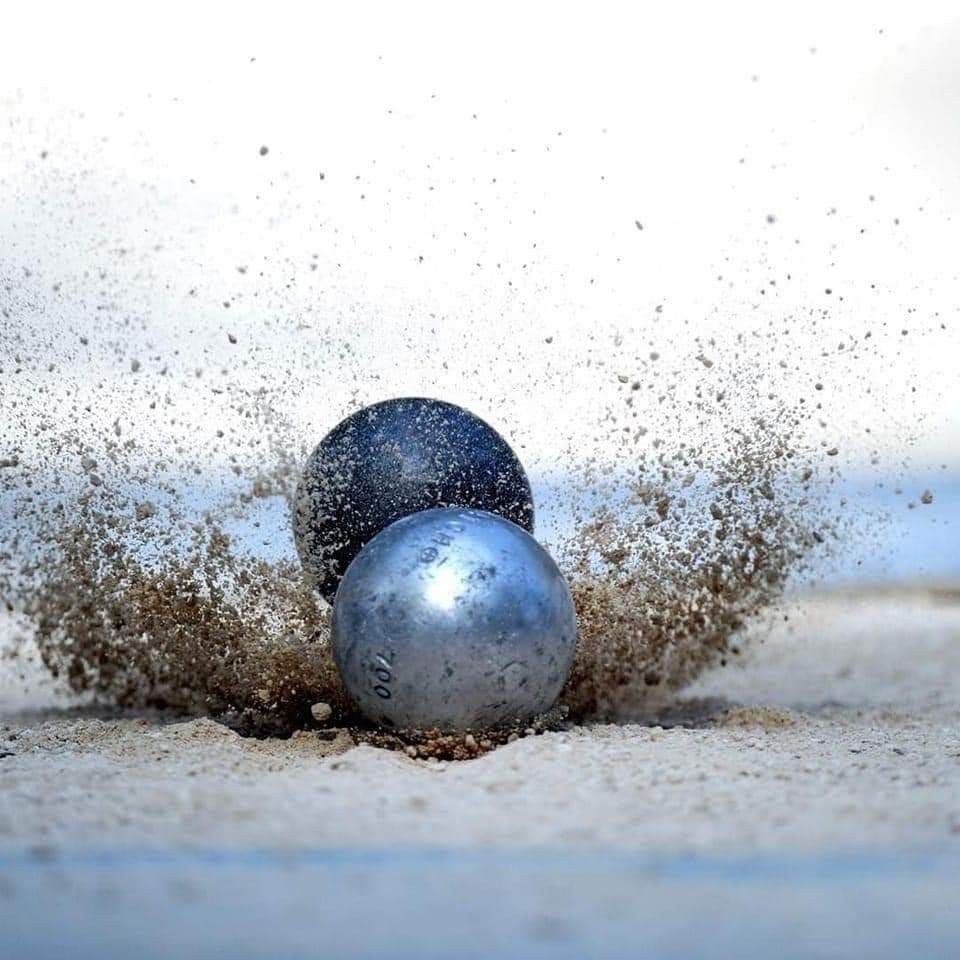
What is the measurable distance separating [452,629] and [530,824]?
64.1 inches

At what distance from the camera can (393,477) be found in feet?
26.6

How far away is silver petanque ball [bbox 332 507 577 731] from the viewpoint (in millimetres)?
6617

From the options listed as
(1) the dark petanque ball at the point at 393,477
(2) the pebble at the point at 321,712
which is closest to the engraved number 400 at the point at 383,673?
(2) the pebble at the point at 321,712

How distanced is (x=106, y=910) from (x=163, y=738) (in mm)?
3579

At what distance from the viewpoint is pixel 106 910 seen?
4.01 m

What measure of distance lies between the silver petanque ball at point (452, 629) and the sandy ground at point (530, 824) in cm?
29

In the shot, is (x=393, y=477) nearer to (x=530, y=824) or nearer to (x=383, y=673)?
(x=383, y=673)

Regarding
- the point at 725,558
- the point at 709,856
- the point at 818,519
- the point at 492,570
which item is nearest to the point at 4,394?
the point at 492,570

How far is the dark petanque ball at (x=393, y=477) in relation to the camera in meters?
8.09

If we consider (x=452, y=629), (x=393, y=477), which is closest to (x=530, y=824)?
(x=452, y=629)

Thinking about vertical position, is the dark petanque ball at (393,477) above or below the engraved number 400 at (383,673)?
above

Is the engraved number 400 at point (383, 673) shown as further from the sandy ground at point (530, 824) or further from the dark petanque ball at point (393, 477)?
the dark petanque ball at point (393, 477)

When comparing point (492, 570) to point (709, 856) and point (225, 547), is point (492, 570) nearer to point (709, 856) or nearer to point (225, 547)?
point (709, 856)

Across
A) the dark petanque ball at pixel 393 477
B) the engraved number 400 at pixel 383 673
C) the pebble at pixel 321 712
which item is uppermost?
the dark petanque ball at pixel 393 477
